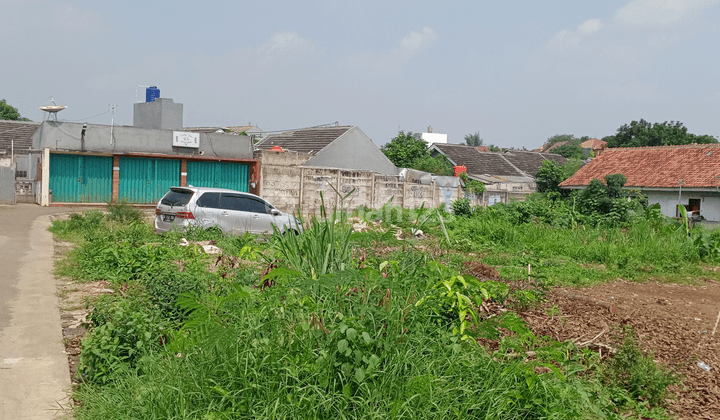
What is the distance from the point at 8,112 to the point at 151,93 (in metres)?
36.9

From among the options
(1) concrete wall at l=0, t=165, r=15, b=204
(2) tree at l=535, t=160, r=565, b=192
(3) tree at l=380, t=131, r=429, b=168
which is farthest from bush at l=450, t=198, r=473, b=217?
(3) tree at l=380, t=131, r=429, b=168

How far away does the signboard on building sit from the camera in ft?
84.1

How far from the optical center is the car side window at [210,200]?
1392cm

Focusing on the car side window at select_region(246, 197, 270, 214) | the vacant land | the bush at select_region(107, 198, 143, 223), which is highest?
the car side window at select_region(246, 197, 270, 214)

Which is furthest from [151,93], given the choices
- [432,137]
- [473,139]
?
[473,139]

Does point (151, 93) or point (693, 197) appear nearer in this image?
point (693, 197)

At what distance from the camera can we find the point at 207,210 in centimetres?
1387

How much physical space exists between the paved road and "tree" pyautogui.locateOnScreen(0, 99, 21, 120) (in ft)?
173

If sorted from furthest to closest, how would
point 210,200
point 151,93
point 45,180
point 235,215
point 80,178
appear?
point 151,93, point 80,178, point 45,180, point 235,215, point 210,200

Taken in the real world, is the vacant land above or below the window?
below

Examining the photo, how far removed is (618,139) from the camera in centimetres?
5341

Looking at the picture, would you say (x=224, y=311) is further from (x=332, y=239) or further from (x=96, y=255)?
(x=96, y=255)

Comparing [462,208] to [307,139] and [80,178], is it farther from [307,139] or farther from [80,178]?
[80,178]

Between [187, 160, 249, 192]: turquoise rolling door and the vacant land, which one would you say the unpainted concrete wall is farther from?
the vacant land
